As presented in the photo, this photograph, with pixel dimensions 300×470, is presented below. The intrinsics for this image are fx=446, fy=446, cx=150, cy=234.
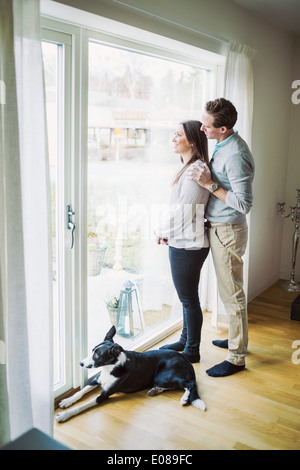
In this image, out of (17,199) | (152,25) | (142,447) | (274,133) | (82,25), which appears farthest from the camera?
(274,133)

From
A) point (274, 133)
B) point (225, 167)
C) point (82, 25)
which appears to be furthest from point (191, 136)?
point (274, 133)

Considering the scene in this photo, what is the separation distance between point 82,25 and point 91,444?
2.09 metres

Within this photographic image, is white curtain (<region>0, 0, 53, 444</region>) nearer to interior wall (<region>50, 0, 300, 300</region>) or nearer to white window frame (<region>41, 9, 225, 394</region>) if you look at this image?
white window frame (<region>41, 9, 225, 394</region>)

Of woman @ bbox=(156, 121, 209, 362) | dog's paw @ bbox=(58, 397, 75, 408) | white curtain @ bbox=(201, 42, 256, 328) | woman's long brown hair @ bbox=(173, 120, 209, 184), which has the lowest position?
dog's paw @ bbox=(58, 397, 75, 408)

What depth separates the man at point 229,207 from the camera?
2.57 m

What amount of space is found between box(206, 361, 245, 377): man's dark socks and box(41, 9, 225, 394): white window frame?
805mm

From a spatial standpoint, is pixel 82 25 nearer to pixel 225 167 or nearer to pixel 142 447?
pixel 225 167

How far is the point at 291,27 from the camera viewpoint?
420 centimetres

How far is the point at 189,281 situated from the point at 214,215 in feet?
1.43

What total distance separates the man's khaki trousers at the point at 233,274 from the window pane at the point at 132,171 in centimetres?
57

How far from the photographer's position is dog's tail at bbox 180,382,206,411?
8.02 feet

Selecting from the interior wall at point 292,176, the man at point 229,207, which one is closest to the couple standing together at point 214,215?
the man at point 229,207

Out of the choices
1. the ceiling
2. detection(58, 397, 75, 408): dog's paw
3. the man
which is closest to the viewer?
detection(58, 397, 75, 408): dog's paw

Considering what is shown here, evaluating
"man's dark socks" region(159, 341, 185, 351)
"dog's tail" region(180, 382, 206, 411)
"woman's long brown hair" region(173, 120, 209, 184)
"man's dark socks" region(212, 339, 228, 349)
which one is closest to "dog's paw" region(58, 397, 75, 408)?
"dog's tail" region(180, 382, 206, 411)
